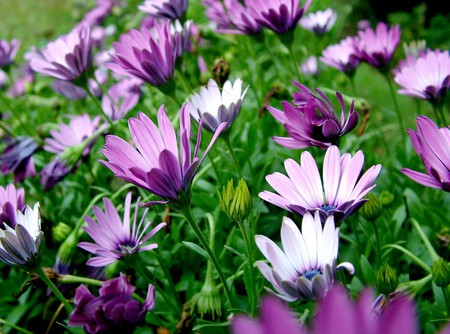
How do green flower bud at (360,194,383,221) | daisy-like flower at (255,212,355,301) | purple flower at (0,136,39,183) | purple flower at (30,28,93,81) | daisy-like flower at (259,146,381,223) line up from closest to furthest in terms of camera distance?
daisy-like flower at (255,212,355,301) → daisy-like flower at (259,146,381,223) → green flower bud at (360,194,383,221) → purple flower at (30,28,93,81) → purple flower at (0,136,39,183)

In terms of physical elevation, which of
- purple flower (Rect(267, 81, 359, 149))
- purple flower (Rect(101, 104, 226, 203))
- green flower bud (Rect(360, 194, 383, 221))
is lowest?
green flower bud (Rect(360, 194, 383, 221))

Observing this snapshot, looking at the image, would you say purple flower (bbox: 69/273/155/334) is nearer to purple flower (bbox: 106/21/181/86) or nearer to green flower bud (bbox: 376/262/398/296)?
green flower bud (bbox: 376/262/398/296)

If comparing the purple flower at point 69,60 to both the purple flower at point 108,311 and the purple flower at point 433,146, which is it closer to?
the purple flower at point 108,311

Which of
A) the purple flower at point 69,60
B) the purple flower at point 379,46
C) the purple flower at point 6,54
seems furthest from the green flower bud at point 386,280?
the purple flower at point 6,54

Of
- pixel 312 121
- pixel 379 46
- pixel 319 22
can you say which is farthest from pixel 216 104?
pixel 319 22

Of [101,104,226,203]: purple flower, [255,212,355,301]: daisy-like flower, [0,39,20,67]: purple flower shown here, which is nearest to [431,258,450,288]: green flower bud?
[255,212,355,301]: daisy-like flower

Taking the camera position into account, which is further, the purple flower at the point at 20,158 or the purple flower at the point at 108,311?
the purple flower at the point at 20,158

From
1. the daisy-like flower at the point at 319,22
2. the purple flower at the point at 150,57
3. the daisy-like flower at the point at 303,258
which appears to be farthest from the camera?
the daisy-like flower at the point at 319,22
